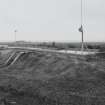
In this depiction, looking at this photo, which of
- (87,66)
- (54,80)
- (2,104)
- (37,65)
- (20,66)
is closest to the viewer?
(2,104)

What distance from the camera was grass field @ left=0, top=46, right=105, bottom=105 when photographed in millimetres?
10977

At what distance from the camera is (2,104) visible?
398 inches

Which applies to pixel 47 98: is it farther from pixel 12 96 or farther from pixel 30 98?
pixel 12 96

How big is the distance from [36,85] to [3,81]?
322 centimetres

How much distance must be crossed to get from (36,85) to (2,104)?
161 inches

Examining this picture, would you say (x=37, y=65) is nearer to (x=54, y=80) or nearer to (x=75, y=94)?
(x=54, y=80)

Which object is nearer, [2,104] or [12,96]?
[2,104]

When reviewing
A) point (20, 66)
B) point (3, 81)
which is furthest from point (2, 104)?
point (20, 66)

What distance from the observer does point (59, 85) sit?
1379cm

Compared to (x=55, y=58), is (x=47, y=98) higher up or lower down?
lower down

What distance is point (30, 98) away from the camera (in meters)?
11.4

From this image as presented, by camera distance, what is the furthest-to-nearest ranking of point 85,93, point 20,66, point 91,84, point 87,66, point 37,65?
point 20,66 → point 37,65 → point 87,66 → point 91,84 → point 85,93

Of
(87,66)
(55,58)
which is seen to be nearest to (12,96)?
(87,66)

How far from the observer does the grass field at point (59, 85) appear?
36.0ft
